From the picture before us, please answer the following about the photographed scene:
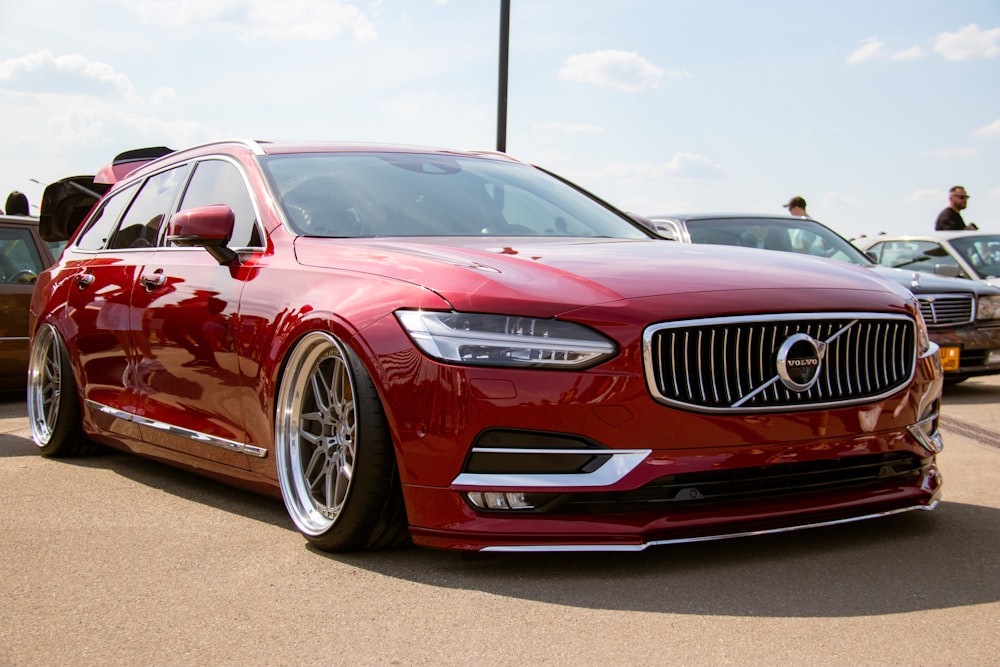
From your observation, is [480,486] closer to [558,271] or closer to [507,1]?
[558,271]

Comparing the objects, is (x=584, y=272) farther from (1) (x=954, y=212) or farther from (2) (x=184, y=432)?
(1) (x=954, y=212)

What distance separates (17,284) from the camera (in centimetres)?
1054

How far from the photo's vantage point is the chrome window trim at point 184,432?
481cm

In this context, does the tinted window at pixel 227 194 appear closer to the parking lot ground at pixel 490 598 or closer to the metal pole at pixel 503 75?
the parking lot ground at pixel 490 598

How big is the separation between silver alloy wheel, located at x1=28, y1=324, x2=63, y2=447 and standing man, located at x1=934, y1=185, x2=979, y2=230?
10.5m

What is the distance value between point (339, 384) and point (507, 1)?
1094cm

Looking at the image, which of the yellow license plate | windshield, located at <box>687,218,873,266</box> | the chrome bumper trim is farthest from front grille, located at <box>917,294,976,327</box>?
the chrome bumper trim

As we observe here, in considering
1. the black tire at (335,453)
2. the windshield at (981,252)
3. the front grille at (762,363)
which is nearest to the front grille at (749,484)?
the front grille at (762,363)

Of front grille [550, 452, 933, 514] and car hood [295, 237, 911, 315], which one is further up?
car hood [295, 237, 911, 315]

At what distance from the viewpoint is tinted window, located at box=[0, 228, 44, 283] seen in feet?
34.7

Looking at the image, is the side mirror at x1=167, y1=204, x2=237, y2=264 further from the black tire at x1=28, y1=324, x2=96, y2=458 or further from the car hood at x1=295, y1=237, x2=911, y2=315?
the black tire at x1=28, y1=324, x2=96, y2=458

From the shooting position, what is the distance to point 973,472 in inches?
228

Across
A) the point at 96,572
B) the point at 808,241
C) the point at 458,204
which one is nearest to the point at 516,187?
the point at 458,204

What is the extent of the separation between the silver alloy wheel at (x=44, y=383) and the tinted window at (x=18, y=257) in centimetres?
360
